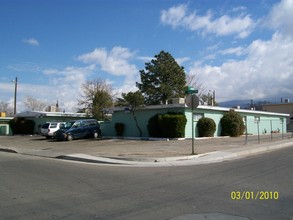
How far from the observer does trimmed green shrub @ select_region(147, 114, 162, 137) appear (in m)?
30.8

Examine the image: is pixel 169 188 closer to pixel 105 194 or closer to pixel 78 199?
pixel 105 194

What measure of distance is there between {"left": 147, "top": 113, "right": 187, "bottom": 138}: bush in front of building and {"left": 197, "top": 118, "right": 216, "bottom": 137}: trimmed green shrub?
2.51 meters

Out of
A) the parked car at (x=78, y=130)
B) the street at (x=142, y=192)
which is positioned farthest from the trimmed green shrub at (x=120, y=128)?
the street at (x=142, y=192)

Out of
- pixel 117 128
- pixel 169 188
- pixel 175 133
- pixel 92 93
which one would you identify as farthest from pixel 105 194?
pixel 92 93

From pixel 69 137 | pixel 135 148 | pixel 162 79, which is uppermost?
pixel 162 79

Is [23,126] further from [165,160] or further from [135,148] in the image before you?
[165,160]

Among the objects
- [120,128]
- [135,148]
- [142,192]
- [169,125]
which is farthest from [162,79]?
[142,192]

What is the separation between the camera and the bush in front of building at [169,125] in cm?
2925

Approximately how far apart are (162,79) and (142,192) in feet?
130

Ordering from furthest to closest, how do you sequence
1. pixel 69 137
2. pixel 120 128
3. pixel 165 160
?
pixel 120 128 < pixel 69 137 < pixel 165 160

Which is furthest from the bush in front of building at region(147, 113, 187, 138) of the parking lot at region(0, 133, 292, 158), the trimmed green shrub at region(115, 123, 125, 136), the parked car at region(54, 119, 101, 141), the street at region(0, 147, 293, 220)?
the street at region(0, 147, 293, 220)

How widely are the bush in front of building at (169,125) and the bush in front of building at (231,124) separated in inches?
255

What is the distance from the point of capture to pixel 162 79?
1879 inches

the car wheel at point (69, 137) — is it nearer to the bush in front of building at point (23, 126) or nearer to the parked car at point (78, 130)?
the parked car at point (78, 130)
